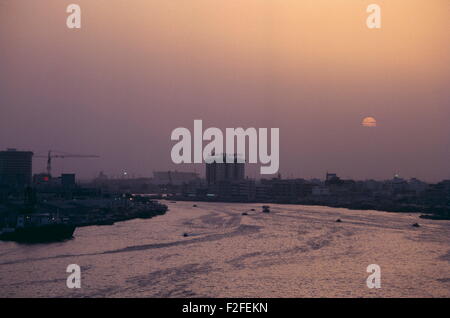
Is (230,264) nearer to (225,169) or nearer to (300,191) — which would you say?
(300,191)

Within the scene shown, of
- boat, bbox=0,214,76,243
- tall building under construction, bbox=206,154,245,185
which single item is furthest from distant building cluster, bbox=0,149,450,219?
boat, bbox=0,214,76,243

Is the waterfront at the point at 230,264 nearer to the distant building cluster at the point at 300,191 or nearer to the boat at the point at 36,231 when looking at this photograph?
the boat at the point at 36,231

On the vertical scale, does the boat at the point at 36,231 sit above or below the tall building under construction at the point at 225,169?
below

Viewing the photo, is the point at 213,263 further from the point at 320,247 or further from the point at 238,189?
the point at 238,189

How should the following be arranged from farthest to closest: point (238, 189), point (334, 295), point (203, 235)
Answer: point (238, 189)
point (203, 235)
point (334, 295)

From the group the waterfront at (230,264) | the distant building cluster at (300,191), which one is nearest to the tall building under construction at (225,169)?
the distant building cluster at (300,191)

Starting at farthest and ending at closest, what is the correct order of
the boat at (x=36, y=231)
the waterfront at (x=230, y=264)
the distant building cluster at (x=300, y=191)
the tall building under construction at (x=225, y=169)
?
the tall building under construction at (x=225, y=169), the distant building cluster at (x=300, y=191), the boat at (x=36, y=231), the waterfront at (x=230, y=264)
